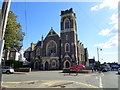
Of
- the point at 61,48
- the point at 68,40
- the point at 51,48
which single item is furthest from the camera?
the point at 51,48

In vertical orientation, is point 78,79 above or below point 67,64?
above

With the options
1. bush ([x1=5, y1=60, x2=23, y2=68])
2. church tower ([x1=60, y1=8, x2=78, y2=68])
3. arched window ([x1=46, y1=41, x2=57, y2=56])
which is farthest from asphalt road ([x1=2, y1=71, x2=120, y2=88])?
arched window ([x1=46, y1=41, x2=57, y2=56])

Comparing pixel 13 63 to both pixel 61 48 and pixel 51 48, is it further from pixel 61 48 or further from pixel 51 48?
pixel 61 48

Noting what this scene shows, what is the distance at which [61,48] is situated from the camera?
1624 inches

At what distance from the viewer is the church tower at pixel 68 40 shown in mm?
38756

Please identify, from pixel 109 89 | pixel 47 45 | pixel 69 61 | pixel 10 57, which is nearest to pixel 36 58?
pixel 47 45

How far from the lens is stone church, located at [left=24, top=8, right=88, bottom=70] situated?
1545 inches

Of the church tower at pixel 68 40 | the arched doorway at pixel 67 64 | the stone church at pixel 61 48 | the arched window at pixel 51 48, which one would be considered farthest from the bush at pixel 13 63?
the arched doorway at pixel 67 64

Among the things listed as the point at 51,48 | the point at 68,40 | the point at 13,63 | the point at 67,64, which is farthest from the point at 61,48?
the point at 13,63

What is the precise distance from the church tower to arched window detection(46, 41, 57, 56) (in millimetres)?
3805

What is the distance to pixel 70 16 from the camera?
4316 centimetres

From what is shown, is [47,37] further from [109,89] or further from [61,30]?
[109,89]

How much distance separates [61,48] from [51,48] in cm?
484

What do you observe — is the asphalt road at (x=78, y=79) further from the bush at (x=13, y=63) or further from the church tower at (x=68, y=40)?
the bush at (x=13, y=63)
